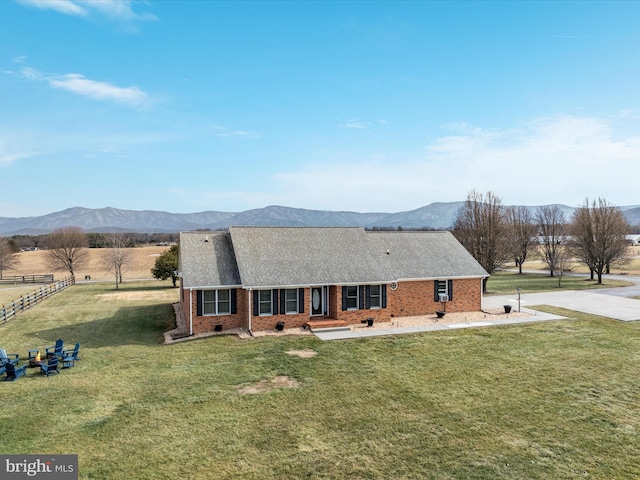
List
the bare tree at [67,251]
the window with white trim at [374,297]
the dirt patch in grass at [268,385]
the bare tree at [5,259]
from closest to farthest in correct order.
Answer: the dirt patch in grass at [268,385]
the window with white trim at [374,297]
the bare tree at [5,259]
the bare tree at [67,251]

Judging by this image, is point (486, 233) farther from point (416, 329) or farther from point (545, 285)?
point (416, 329)

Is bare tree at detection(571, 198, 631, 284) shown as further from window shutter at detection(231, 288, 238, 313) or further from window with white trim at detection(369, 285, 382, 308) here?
window shutter at detection(231, 288, 238, 313)

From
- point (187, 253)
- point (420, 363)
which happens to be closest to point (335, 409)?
point (420, 363)

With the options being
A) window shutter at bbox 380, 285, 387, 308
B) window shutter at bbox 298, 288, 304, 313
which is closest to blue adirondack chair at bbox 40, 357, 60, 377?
window shutter at bbox 298, 288, 304, 313

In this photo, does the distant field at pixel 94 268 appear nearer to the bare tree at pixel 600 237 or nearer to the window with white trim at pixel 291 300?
the window with white trim at pixel 291 300

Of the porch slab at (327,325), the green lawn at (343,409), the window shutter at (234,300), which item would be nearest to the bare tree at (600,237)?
the green lawn at (343,409)
